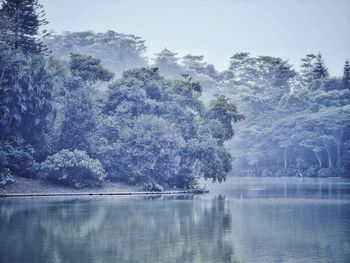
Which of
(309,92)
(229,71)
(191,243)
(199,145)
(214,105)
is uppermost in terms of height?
(229,71)

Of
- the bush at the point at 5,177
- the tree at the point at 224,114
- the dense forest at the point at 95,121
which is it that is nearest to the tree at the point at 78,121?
the dense forest at the point at 95,121

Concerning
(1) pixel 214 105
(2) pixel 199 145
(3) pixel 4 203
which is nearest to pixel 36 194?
(3) pixel 4 203

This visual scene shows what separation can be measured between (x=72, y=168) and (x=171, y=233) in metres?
26.4

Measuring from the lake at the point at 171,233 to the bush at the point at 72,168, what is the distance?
10163mm

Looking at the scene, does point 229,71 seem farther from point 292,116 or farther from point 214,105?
point 214,105

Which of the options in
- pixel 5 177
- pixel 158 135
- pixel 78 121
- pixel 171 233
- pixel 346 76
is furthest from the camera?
pixel 346 76

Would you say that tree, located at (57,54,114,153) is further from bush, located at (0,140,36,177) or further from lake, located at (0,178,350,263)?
lake, located at (0,178,350,263)

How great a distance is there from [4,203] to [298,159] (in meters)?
70.9

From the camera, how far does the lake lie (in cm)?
1911

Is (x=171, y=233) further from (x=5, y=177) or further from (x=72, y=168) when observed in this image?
(x=72, y=168)

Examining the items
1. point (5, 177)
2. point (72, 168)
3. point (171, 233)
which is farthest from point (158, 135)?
point (171, 233)

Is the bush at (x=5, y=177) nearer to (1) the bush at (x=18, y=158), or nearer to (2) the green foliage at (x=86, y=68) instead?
(1) the bush at (x=18, y=158)

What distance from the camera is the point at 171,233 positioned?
2495 cm

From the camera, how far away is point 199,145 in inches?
2247
